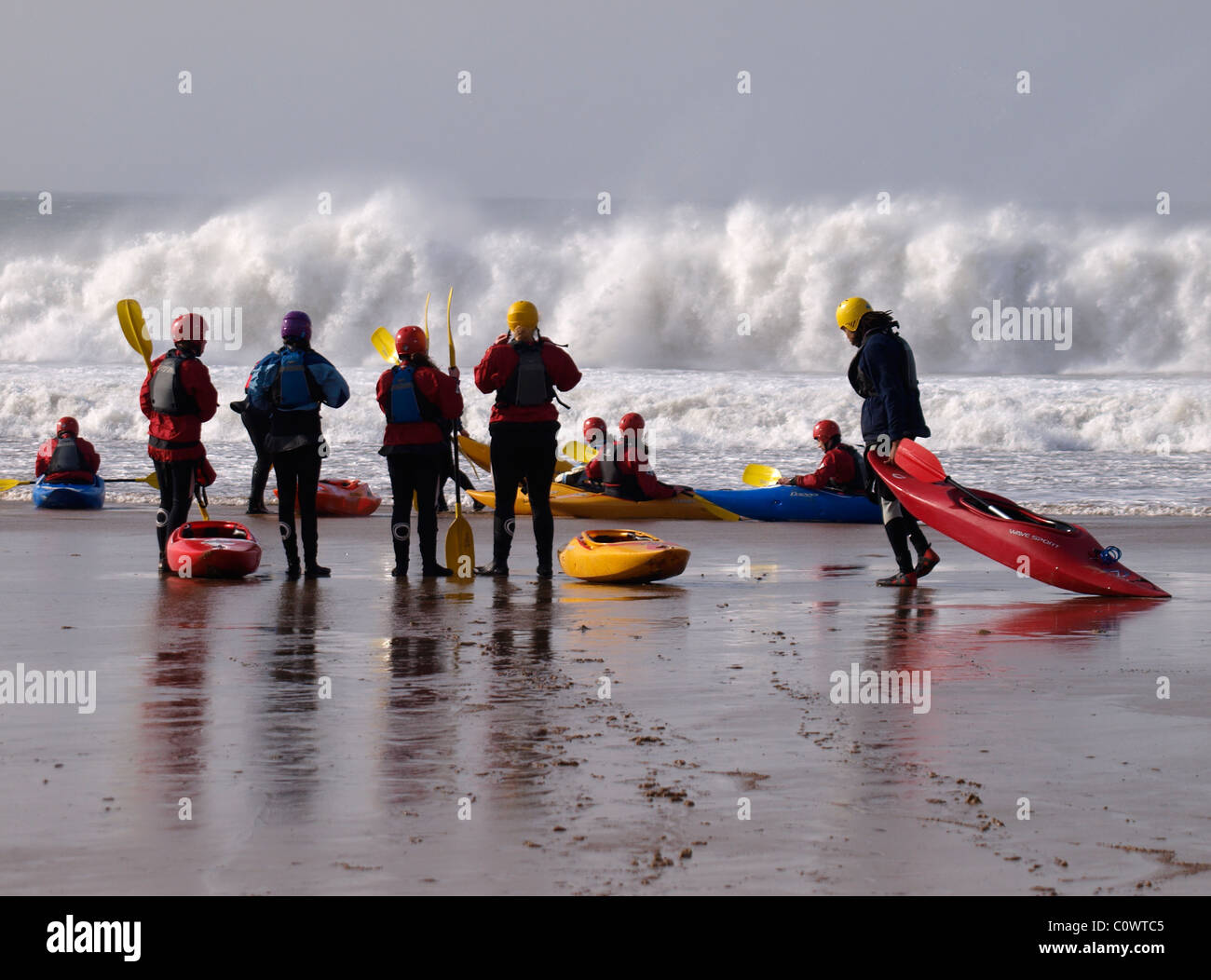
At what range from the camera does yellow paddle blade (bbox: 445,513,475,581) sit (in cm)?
1138

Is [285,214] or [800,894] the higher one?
[285,214]


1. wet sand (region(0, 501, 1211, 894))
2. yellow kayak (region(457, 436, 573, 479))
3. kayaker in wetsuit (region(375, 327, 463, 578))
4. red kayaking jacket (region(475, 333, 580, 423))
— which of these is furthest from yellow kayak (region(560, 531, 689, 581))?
yellow kayak (region(457, 436, 573, 479))

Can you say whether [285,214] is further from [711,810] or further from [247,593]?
[711,810]

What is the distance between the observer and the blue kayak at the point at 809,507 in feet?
52.5

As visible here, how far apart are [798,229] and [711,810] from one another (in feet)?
140

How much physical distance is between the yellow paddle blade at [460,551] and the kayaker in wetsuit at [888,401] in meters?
2.71

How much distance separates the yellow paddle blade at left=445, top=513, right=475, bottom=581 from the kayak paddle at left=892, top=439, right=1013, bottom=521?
9.49 feet

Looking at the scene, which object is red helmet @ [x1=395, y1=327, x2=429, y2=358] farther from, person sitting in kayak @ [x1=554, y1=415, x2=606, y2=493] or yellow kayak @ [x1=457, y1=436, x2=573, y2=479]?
yellow kayak @ [x1=457, y1=436, x2=573, y2=479]

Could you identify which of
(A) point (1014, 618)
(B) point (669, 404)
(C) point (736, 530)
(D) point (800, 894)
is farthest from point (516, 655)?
(B) point (669, 404)

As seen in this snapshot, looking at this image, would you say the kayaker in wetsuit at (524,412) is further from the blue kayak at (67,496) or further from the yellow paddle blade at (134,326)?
the blue kayak at (67,496)

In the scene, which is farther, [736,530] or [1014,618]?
[736,530]

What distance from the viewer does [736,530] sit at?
50.8ft

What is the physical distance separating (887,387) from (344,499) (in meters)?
7.58
